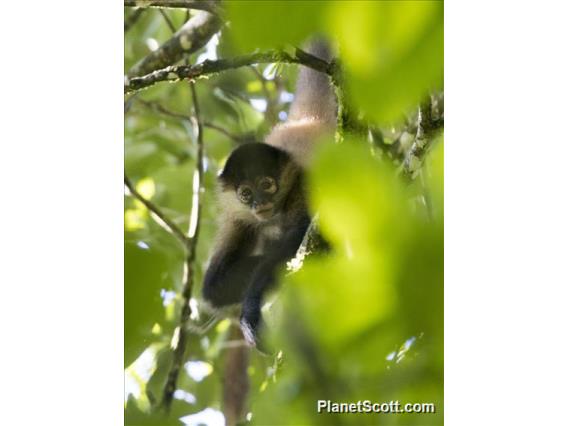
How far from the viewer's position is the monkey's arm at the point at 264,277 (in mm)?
2414

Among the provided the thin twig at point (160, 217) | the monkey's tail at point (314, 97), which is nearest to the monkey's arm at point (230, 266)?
the thin twig at point (160, 217)

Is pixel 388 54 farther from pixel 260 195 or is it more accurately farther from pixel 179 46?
pixel 260 195

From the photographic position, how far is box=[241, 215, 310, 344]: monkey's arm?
2414 millimetres

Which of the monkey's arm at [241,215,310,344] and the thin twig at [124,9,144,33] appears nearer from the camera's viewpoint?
the thin twig at [124,9,144,33]

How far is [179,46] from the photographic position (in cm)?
224

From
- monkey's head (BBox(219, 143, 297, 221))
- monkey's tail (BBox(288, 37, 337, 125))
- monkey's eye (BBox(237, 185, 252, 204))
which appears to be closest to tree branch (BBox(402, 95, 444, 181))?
monkey's tail (BBox(288, 37, 337, 125))

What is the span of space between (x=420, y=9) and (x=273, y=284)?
1670 mm

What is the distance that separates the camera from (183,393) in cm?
222

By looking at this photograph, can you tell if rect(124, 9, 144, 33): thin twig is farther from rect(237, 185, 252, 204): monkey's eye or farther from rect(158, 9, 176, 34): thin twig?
rect(237, 185, 252, 204): monkey's eye

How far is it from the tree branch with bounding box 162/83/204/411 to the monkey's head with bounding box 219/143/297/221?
94 millimetres

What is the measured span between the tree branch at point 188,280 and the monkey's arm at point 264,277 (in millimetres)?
187

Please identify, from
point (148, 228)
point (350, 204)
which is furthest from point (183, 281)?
point (350, 204)

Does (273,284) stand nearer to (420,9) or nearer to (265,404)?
(265,404)

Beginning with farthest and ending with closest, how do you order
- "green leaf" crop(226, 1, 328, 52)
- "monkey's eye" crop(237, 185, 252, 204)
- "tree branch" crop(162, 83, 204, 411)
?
"monkey's eye" crop(237, 185, 252, 204) → "tree branch" crop(162, 83, 204, 411) → "green leaf" crop(226, 1, 328, 52)
